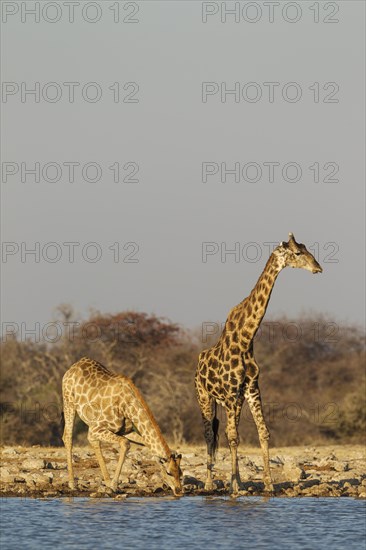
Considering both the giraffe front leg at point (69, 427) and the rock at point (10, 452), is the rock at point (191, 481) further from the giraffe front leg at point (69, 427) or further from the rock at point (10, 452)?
the rock at point (10, 452)

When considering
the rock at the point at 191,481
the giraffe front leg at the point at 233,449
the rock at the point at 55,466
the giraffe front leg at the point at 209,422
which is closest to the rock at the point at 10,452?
the rock at the point at 55,466

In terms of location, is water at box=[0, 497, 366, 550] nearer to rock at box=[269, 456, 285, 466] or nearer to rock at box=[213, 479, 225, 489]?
rock at box=[213, 479, 225, 489]

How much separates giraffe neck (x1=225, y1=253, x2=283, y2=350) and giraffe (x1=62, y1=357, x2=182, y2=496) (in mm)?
1844

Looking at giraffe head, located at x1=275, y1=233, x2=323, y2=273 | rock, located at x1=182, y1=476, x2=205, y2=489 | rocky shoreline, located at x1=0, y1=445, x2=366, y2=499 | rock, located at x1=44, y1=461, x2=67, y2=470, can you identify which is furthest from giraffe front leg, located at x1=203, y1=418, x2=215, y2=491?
rock, located at x1=44, y1=461, x2=67, y2=470

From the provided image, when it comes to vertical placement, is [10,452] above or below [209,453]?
below

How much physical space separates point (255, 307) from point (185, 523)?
13.8 ft

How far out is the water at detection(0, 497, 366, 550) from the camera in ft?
48.2

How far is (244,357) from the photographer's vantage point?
1888cm

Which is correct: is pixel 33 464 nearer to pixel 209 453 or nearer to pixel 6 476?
pixel 6 476

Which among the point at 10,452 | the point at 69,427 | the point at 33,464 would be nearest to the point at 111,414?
the point at 69,427

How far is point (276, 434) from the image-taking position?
134 ft

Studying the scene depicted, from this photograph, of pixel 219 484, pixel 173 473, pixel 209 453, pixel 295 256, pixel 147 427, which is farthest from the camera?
pixel 219 484

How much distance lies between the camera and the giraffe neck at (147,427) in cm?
1809

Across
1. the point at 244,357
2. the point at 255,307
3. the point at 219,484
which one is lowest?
the point at 219,484
